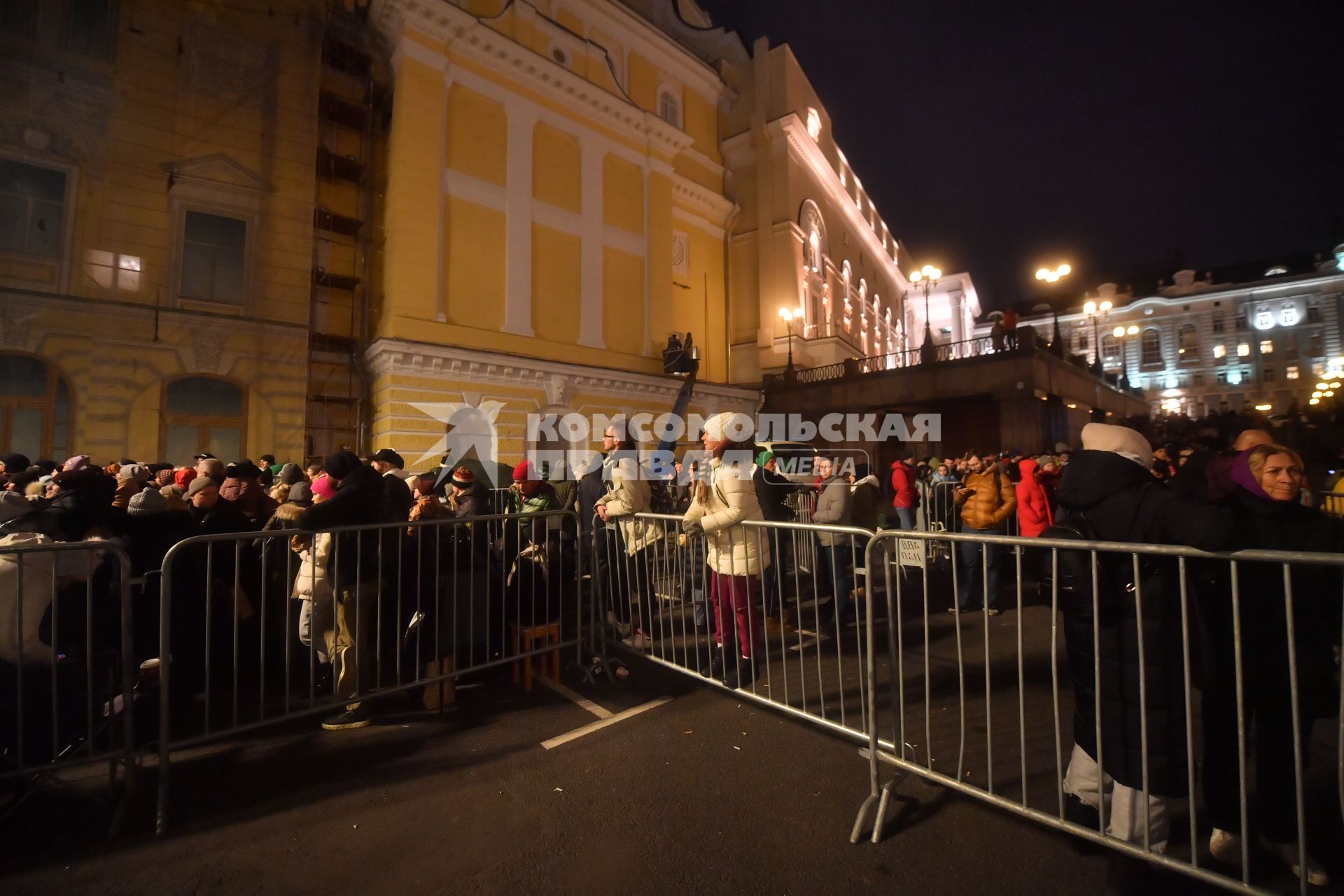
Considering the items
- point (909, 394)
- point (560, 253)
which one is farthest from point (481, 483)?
point (909, 394)

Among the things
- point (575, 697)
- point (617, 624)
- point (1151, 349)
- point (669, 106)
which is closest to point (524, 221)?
point (669, 106)

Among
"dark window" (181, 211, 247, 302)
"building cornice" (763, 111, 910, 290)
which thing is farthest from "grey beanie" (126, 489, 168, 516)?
"building cornice" (763, 111, 910, 290)

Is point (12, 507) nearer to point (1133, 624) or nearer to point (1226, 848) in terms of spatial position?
point (1133, 624)

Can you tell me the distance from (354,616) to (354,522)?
0.69 metres

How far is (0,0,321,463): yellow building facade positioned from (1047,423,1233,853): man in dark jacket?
49.9 ft

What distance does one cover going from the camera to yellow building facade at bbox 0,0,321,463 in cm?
1088

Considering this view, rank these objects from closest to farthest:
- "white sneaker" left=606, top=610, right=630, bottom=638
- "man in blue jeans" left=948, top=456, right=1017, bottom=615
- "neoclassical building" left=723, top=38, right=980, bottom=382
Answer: "white sneaker" left=606, top=610, right=630, bottom=638 → "man in blue jeans" left=948, top=456, right=1017, bottom=615 → "neoclassical building" left=723, top=38, right=980, bottom=382

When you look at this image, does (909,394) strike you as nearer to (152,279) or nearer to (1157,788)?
(1157,788)

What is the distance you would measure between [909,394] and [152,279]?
68.2ft

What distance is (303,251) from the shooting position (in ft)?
45.3

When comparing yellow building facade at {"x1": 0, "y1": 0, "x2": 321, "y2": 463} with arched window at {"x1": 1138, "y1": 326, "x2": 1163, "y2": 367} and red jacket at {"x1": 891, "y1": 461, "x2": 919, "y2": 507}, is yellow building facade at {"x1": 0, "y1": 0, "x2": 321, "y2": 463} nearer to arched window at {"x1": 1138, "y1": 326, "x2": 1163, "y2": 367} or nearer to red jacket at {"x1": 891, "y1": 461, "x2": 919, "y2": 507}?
red jacket at {"x1": 891, "y1": 461, "x2": 919, "y2": 507}

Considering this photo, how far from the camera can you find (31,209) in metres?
10.9

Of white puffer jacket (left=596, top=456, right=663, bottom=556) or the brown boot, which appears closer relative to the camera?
the brown boot

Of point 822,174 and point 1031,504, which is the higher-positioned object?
point 822,174
